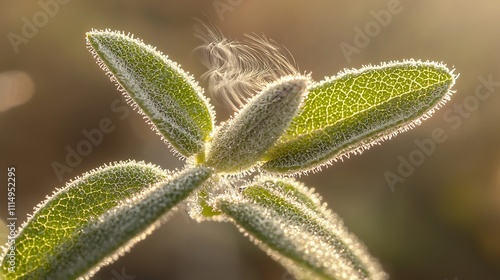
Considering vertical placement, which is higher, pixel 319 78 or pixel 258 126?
pixel 319 78

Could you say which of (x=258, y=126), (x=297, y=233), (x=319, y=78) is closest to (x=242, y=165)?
(x=258, y=126)

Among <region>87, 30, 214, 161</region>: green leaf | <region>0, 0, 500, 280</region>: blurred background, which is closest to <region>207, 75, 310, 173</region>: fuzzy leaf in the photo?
<region>87, 30, 214, 161</region>: green leaf

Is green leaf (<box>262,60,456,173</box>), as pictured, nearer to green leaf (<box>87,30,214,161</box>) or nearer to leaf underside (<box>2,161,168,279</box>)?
green leaf (<box>87,30,214,161</box>)

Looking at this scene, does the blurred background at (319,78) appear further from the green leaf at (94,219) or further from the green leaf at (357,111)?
the green leaf at (94,219)

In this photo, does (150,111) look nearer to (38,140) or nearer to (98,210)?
(98,210)

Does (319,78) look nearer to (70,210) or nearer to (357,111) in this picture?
(357,111)

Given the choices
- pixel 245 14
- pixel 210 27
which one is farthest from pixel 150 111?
pixel 245 14
